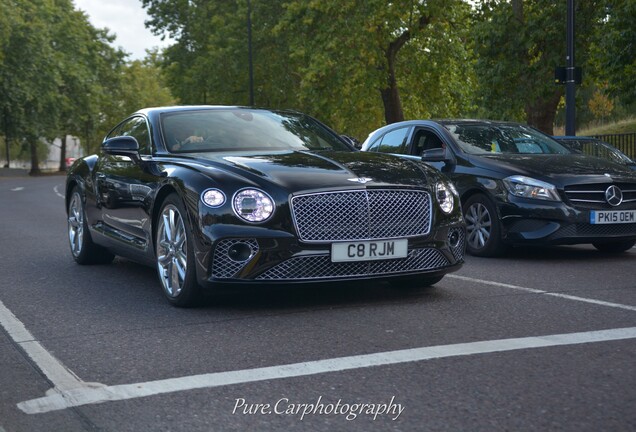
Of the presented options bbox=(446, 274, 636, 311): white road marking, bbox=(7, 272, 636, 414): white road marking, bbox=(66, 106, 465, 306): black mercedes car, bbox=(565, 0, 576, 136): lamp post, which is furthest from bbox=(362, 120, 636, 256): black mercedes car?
bbox=(565, 0, 576, 136): lamp post

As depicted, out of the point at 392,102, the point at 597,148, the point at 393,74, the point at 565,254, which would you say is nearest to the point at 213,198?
the point at 565,254

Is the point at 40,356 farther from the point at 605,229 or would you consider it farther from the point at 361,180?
the point at 605,229

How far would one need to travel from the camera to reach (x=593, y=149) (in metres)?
13.2

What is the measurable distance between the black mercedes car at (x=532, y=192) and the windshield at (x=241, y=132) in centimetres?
192

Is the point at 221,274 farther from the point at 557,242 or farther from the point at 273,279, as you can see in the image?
the point at 557,242

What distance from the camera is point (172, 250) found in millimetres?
7062

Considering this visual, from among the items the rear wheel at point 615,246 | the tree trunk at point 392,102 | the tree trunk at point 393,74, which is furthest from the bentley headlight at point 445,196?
the tree trunk at point 392,102

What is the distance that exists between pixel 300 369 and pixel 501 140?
22.6ft

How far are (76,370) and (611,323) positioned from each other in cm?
307

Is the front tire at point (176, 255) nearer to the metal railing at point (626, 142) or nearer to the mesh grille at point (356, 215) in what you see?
the mesh grille at point (356, 215)

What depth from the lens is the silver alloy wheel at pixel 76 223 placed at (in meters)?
9.79

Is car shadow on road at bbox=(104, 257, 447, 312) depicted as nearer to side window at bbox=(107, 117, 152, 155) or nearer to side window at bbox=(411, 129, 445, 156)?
side window at bbox=(107, 117, 152, 155)

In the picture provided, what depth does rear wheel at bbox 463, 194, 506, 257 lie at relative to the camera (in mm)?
10219

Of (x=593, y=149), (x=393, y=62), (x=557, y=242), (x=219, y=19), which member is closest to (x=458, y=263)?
(x=557, y=242)
